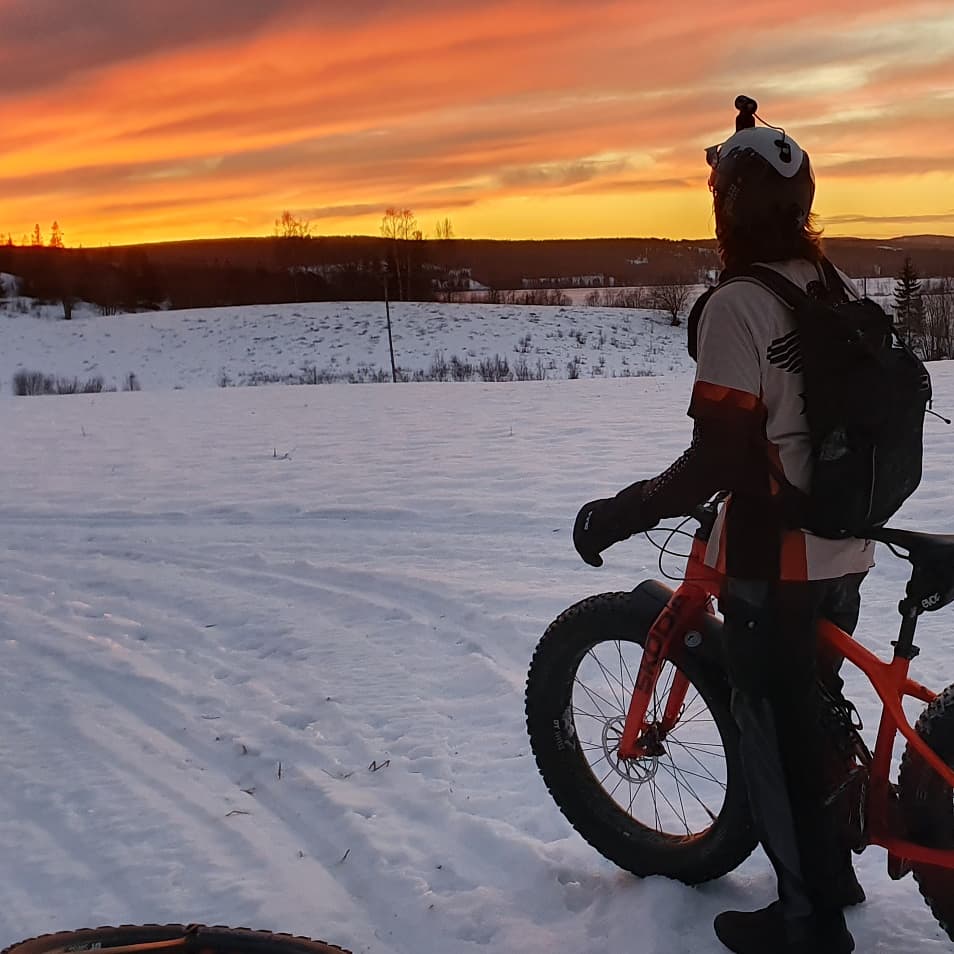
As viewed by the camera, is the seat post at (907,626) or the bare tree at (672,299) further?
the bare tree at (672,299)

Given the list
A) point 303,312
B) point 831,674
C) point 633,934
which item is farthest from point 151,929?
point 303,312

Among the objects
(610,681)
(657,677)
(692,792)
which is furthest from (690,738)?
(657,677)

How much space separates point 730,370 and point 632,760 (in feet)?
4.67

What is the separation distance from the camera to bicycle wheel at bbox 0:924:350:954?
272 centimetres

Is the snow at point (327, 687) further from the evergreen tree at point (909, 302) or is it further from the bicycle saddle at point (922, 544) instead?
the evergreen tree at point (909, 302)

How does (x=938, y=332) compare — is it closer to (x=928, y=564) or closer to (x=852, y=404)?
(x=928, y=564)

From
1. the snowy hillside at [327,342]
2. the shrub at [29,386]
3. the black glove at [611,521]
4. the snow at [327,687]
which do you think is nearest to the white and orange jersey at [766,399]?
the black glove at [611,521]

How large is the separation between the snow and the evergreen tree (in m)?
30.8

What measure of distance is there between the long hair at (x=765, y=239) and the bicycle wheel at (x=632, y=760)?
1067 mm

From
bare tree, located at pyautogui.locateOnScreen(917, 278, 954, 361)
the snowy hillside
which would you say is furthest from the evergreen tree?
the snowy hillside

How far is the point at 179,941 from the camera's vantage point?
8.88 ft

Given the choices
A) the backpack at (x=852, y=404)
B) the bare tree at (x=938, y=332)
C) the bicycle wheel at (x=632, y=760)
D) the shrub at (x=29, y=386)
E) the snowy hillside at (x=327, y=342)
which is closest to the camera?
the backpack at (x=852, y=404)

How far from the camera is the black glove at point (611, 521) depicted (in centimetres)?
266

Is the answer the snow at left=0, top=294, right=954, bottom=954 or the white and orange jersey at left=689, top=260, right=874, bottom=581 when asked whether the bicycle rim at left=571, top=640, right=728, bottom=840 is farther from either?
the white and orange jersey at left=689, top=260, right=874, bottom=581
